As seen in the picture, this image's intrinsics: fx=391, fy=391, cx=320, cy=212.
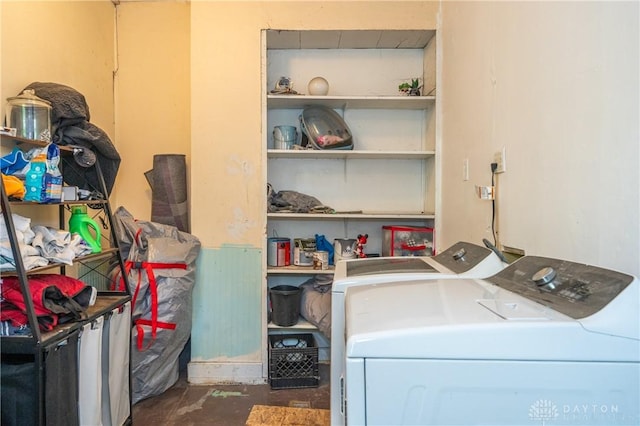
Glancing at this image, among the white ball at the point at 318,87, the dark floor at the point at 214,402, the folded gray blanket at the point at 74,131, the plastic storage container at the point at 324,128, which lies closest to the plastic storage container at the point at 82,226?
the folded gray blanket at the point at 74,131

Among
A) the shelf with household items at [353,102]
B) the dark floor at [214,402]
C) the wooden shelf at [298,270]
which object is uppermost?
the shelf with household items at [353,102]

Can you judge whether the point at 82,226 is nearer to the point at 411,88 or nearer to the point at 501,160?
the point at 501,160

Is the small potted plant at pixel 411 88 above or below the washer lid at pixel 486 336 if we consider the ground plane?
above

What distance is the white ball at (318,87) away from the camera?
8.80 feet

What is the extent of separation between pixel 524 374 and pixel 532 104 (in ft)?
3.35

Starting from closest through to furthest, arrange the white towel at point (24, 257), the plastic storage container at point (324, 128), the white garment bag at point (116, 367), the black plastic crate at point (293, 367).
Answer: the white towel at point (24, 257), the white garment bag at point (116, 367), the black plastic crate at point (293, 367), the plastic storage container at point (324, 128)

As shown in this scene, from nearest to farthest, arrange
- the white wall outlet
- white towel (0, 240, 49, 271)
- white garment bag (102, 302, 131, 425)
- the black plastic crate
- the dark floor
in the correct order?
white towel (0, 240, 49, 271) < the white wall outlet < white garment bag (102, 302, 131, 425) < the dark floor < the black plastic crate

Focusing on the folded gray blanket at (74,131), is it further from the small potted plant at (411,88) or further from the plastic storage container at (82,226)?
the small potted plant at (411,88)

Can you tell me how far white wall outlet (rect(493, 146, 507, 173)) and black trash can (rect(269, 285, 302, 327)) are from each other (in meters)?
1.55

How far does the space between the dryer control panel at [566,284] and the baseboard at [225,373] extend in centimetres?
198

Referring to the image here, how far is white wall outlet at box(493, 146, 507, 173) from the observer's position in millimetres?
1588

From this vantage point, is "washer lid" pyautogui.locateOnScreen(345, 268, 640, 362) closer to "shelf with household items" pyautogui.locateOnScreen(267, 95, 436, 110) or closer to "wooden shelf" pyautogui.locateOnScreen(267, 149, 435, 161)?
"wooden shelf" pyautogui.locateOnScreen(267, 149, 435, 161)

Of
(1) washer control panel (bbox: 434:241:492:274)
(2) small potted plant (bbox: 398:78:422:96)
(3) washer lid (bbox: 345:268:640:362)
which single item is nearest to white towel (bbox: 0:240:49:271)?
(3) washer lid (bbox: 345:268:640:362)

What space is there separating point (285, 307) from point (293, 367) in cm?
39
